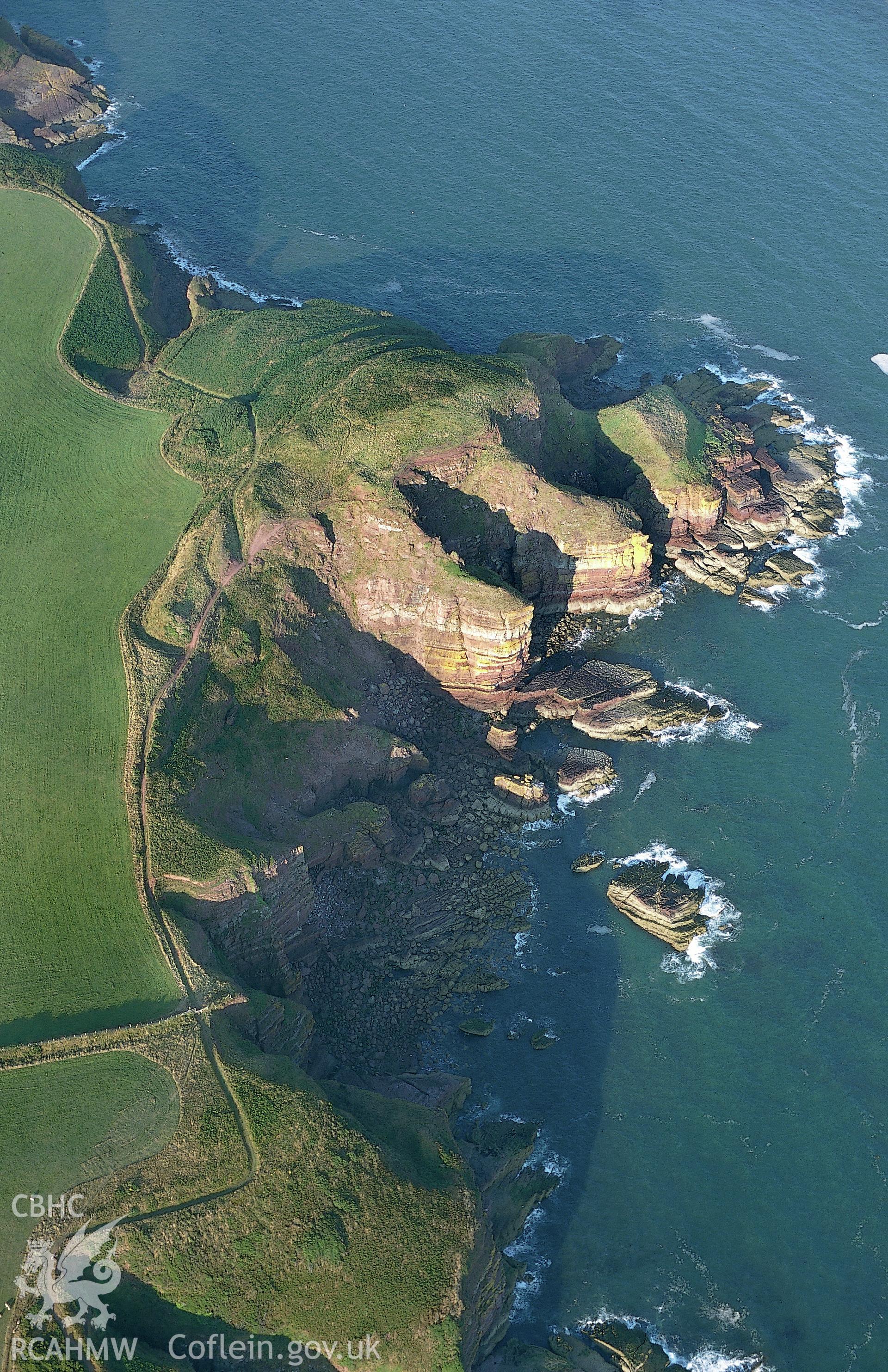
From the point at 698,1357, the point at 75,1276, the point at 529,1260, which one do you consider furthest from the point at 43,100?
the point at 698,1357

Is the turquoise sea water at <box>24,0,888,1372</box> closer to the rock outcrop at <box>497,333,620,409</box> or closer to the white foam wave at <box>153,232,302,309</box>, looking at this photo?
the white foam wave at <box>153,232,302,309</box>

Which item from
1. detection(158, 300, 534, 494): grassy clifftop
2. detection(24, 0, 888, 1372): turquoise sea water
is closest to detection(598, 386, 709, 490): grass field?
detection(158, 300, 534, 494): grassy clifftop

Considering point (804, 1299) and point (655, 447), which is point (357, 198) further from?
point (804, 1299)

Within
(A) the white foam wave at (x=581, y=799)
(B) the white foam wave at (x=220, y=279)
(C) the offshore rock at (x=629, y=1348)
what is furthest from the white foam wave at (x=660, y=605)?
(B) the white foam wave at (x=220, y=279)

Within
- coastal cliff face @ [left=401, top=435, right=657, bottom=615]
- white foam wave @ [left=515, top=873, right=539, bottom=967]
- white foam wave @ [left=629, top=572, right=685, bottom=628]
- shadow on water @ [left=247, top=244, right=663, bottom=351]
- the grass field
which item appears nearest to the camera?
white foam wave @ [left=515, top=873, right=539, bottom=967]

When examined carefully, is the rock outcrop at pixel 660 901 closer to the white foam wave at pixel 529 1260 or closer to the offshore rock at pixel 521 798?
the offshore rock at pixel 521 798
